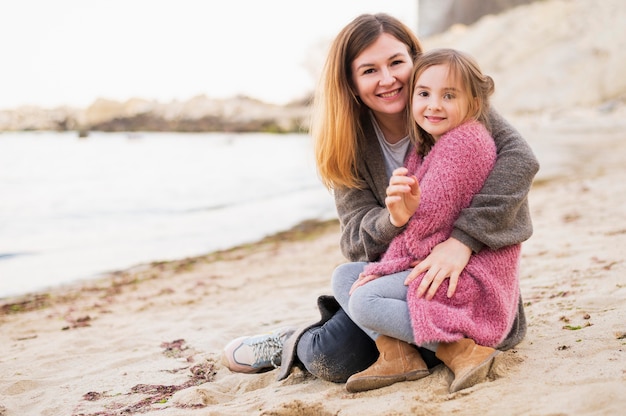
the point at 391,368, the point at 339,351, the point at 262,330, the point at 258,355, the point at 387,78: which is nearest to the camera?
the point at 391,368

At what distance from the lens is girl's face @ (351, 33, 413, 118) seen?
2.91m

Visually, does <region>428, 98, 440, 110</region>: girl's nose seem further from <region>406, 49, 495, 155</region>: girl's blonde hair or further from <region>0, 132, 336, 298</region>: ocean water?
<region>0, 132, 336, 298</region>: ocean water

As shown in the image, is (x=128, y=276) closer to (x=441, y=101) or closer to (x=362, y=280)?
(x=362, y=280)

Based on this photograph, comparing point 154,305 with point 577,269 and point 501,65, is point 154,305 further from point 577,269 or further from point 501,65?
point 501,65

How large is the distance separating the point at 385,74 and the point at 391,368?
4.35 feet

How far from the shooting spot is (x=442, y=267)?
2410 millimetres

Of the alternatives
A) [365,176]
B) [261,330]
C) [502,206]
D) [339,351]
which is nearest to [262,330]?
[261,330]

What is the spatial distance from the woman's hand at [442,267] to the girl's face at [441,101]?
1.61 feet

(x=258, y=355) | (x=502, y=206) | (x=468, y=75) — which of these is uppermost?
(x=468, y=75)

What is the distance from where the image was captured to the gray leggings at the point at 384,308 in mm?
2428

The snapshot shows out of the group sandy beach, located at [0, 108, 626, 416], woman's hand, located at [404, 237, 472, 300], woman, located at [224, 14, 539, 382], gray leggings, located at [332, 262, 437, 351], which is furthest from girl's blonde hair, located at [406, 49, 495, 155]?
sandy beach, located at [0, 108, 626, 416]

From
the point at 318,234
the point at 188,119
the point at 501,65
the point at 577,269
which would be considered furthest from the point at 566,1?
the point at 577,269

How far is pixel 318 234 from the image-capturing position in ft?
27.2

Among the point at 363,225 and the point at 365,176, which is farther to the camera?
the point at 365,176
